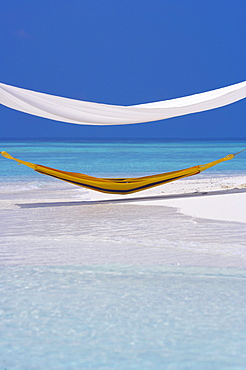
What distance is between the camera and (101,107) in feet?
14.9

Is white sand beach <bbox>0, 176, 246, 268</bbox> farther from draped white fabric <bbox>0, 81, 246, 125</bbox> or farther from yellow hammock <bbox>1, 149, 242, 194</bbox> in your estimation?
draped white fabric <bbox>0, 81, 246, 125</bbox>

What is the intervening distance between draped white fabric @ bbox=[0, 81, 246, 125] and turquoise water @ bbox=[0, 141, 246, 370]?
120 centimetres

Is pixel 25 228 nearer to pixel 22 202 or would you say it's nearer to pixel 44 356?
pixel 22 202

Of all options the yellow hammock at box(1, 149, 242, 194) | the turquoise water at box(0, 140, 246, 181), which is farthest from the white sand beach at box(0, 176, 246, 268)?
the turquoise water at box(0, 140, 246, 181)

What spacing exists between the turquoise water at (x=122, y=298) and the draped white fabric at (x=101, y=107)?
1196mm

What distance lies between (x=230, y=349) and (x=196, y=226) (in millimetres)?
2032

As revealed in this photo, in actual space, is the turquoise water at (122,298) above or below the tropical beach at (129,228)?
below

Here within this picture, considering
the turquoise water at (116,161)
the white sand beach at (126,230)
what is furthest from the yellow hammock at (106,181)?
the turquoise water at (116,161)

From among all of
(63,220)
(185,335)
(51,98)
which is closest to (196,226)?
(63,220)

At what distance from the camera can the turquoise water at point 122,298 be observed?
1.69 metres

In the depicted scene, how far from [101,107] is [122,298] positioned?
8.59 feet

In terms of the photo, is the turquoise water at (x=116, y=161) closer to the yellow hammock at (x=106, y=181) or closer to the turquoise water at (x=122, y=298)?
the yellow hammock at (x=106, y=181)

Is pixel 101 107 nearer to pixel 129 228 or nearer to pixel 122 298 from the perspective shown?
pixel 129 228

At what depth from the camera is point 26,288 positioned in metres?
2.32
